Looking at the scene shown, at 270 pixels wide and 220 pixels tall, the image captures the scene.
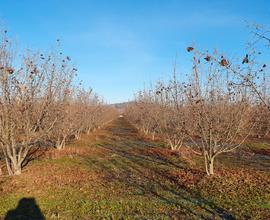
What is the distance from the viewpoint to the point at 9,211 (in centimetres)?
897

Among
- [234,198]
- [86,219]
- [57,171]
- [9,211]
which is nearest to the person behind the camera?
[86,219]

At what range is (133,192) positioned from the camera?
1098 cm

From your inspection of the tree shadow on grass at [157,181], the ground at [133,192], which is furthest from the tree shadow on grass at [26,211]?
the tree shadow on grass at [157,181]

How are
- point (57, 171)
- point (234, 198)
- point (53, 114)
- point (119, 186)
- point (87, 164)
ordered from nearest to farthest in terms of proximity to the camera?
point (234, 198), point (119, 186), point (57, 171), point (87, 164), point (53, 114)

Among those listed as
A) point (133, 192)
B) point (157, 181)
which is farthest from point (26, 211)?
point (157, 181)

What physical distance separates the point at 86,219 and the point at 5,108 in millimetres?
6788

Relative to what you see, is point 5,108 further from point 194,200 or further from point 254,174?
point 254,174

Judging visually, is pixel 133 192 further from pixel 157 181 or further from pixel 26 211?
pixel 26 211

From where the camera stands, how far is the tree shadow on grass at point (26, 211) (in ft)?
Result: 27.9

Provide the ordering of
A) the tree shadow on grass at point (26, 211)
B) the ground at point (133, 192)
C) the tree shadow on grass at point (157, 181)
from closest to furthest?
1. the tree shadow on grass at point (26, 211)
2. the ground at point (133, 192)
3. the tree shadow on grass at point (157, 181)

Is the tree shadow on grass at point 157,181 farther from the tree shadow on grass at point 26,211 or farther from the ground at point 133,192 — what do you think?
the tree shadow on grass at point 26,211

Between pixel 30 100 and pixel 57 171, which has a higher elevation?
pixel 30 100

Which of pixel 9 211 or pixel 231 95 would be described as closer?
pixel 9 211

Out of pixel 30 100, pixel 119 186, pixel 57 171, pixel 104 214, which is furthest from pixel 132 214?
pixel 30 100
